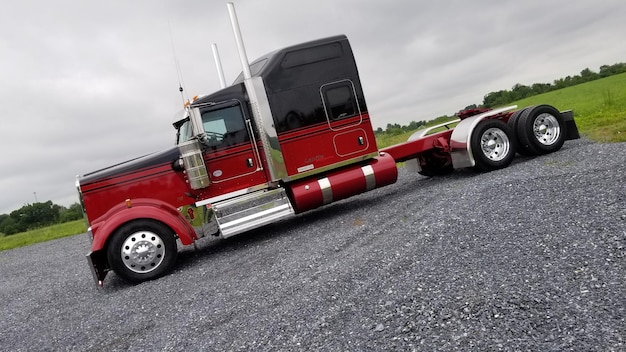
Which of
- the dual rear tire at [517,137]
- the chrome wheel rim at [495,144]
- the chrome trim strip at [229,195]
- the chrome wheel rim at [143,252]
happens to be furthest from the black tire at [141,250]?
the chrome wheel rim at [495,144]

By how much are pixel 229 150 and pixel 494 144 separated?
17.7 feet


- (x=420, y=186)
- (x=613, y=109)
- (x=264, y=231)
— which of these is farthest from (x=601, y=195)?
(x=613, y=109)

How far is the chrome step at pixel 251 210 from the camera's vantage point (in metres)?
7.39

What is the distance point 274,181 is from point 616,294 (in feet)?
18.4

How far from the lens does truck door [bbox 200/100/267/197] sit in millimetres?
7633

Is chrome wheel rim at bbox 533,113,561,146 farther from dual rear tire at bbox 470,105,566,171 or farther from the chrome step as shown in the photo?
the chrome step

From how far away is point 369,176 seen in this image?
324 inches

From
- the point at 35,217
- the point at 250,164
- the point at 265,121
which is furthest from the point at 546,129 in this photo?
the point at 35,217

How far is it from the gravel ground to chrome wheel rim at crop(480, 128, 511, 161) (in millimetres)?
762

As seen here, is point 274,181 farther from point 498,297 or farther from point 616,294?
point 616,294

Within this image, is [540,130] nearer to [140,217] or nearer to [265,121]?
[265,121]

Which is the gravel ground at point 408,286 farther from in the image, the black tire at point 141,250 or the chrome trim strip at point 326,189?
the chrome trim strip at point 326,189

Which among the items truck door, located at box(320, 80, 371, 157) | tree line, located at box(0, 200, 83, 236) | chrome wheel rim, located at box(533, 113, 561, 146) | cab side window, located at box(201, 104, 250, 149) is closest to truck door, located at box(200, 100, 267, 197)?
cab side window, located at box(201, 104, 250, 149)

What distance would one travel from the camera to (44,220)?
29.3m
